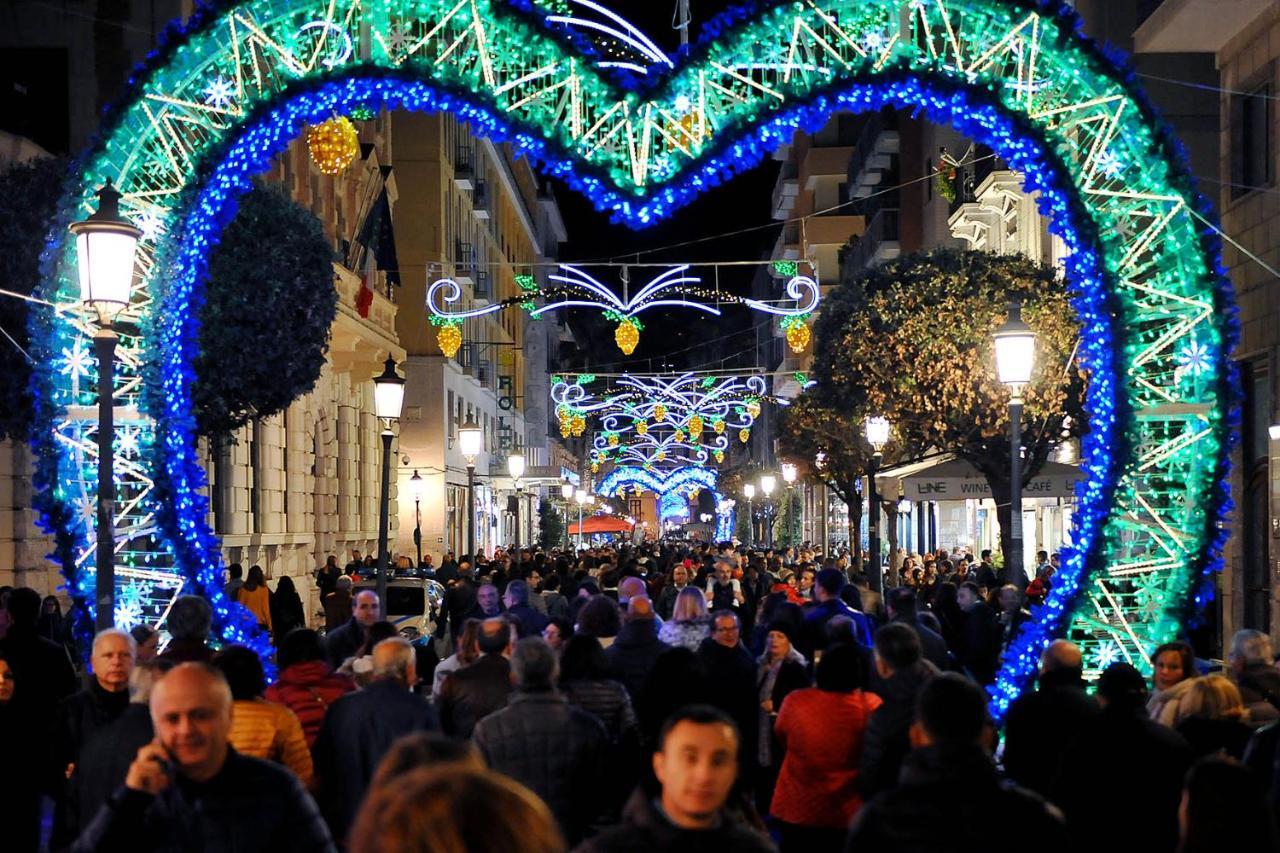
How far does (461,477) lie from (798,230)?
39549 mm

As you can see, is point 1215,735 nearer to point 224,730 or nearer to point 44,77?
point 224,730

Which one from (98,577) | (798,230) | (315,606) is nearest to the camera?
(98,577)

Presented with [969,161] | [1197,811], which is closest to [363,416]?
[969,161]

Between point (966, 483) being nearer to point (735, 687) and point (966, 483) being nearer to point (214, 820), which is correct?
point (735, 687)

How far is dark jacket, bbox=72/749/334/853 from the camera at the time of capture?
486cm

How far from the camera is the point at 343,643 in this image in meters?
12.3

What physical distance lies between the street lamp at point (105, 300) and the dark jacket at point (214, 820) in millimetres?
5808

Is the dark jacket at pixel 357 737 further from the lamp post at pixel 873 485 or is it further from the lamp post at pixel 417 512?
the lamp post at pixel 417 512

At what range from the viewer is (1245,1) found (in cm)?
2045

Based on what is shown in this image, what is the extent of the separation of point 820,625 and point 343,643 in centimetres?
350

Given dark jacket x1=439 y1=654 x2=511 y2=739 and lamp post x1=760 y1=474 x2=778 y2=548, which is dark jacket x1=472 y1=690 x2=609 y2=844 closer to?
dark jacket x1=439 y1=654 x2=511 y2=739

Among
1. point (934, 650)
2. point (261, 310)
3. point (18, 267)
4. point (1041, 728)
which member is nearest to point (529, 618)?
point (934, 650)

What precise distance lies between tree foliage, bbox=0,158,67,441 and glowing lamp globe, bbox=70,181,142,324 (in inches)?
365

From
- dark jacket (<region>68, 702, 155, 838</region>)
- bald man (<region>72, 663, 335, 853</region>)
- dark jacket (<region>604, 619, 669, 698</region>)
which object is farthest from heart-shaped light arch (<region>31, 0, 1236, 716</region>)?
bald man (<region>72, 663, 335, 853</region>)
